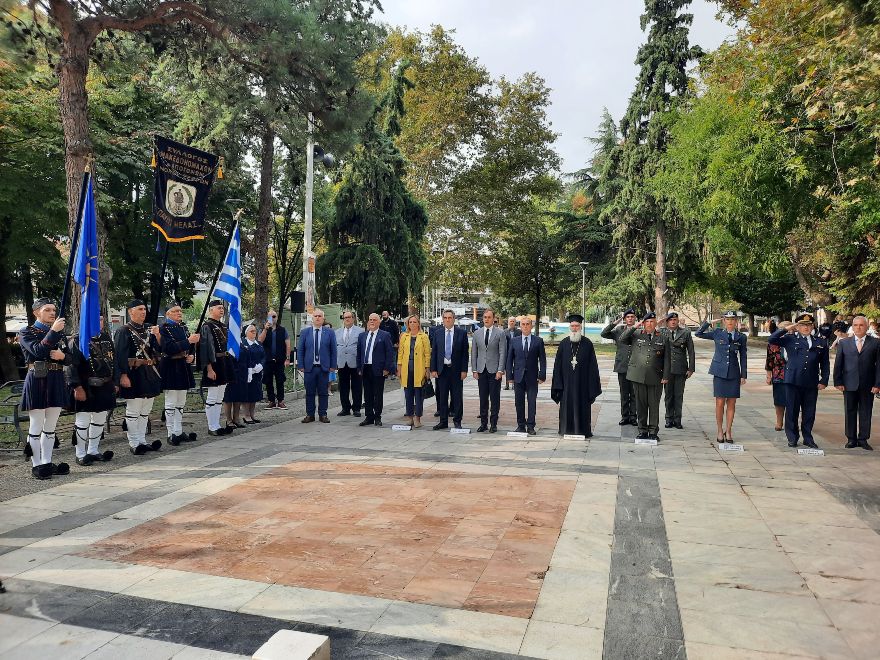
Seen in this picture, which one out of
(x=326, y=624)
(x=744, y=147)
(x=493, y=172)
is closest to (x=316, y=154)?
(x=744, y=147)

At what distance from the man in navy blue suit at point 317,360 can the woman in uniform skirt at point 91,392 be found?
3707 millimetres

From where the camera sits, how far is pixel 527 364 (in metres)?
10.5

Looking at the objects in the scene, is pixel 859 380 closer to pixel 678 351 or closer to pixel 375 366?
pixel 678 351

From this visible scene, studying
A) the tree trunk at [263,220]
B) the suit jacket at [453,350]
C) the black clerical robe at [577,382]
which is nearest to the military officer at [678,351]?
the black clerical robe at [577,382]

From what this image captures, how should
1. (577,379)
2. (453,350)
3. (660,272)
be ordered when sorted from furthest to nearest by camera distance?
(660,272), (453,350), (577,379)

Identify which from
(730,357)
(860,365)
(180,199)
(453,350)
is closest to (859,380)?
(860,365)

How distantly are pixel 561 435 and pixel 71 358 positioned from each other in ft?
23.6

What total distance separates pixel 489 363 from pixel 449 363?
0.82m

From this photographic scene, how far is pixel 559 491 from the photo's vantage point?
7000 millimetres

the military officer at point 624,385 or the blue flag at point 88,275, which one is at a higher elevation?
the blue flag at point 88,275

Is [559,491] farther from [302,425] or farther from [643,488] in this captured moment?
[302,425]

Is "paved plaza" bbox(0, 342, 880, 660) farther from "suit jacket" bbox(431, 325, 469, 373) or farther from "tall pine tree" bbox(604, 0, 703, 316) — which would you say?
"tall pine tree" bbox(604, 0, 703, 316)

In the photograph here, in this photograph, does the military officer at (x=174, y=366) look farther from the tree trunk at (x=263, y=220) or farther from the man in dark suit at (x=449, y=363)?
the tree trunk at (x=263, y=220)

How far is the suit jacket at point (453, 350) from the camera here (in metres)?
11.0
